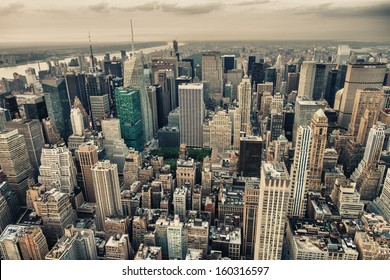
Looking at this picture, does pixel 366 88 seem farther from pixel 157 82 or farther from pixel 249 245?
pixel 157 82

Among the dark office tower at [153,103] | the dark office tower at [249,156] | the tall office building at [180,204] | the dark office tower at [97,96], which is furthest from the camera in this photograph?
the dark office tower at [97,96]

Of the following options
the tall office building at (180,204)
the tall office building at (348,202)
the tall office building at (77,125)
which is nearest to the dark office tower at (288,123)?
the tall office building at (348,202)

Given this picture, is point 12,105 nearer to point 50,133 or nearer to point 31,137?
point 31,137

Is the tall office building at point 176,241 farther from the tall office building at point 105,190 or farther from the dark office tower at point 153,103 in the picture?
the dark office tower at point 153,103

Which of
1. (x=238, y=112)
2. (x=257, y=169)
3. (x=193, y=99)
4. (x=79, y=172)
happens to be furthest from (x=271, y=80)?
(x=79, y=172)

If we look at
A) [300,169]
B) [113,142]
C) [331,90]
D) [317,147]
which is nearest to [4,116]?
[113,142]

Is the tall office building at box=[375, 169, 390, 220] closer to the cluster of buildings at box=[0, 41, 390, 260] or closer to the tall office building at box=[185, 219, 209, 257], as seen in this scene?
the cluster of buildings at box=[0, 41, 390, 260]
